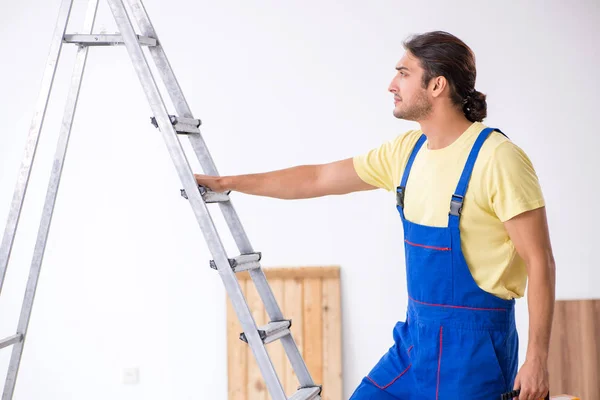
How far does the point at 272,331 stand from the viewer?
2.59 meters

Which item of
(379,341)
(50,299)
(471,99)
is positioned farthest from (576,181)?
(50,299)

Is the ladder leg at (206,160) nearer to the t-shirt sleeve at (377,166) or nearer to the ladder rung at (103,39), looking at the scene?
the ladder rung at (103,39)

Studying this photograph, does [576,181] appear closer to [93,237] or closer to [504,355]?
[504,355]

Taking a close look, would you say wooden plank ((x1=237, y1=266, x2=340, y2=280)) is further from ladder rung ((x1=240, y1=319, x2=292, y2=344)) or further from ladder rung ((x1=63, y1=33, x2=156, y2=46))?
ladder rung ((x1=63, y1=33, x2=156, y2=46))

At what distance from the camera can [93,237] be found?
14.5ft

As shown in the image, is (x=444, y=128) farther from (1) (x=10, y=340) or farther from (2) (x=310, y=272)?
(2) (x=310, y=272)

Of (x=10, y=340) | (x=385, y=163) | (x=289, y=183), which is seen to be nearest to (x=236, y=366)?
(x=10, y=340)

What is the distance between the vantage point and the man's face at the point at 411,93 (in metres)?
2.53

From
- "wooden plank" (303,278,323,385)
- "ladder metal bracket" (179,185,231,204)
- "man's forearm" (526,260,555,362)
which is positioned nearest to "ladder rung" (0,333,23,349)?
"ladder metal bracket" (179,185,231,204)

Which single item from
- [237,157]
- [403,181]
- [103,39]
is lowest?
[403,181]

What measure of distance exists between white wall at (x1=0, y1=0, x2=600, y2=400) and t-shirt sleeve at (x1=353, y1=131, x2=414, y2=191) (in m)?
1.50

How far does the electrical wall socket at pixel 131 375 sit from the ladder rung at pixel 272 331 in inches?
77.2

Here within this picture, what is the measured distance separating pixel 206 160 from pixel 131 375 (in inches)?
82.7

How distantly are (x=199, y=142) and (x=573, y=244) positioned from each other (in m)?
2.41
